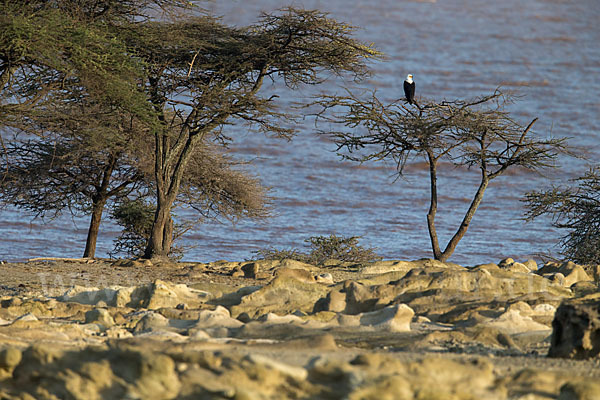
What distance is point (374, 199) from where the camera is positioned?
105ft

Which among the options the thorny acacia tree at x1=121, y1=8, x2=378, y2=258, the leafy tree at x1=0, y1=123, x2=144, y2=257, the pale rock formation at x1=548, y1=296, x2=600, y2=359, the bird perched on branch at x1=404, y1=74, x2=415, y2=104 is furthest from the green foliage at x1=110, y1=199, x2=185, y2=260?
the pale rock formation at x1=548, y1=296, x2=600, y2=359

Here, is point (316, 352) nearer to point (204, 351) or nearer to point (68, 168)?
point (204, 351)

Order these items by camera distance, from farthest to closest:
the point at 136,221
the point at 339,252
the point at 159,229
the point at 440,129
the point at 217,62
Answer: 1. the point at 136,221
2. the point at 339,252
3. the point at 159,229
4. the point at 217,62
5. the point at 440,129

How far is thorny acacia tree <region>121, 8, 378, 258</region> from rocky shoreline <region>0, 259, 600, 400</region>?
4024 millimetres

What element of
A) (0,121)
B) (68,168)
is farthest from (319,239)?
(0,121)

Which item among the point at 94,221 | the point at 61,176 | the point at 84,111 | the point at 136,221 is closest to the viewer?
the point at 84,111

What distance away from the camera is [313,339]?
16.2ft

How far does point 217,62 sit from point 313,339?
28.6 ft

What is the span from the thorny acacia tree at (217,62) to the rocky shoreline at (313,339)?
4.02 meters

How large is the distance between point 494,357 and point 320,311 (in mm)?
2250

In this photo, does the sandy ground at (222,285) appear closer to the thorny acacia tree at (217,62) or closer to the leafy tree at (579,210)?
the thorny acacia tree at (217,62)

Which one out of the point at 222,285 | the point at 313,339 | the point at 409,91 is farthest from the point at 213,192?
the point at 313,339

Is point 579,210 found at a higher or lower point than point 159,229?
higher

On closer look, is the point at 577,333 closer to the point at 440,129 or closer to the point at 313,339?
the point at 313,339
